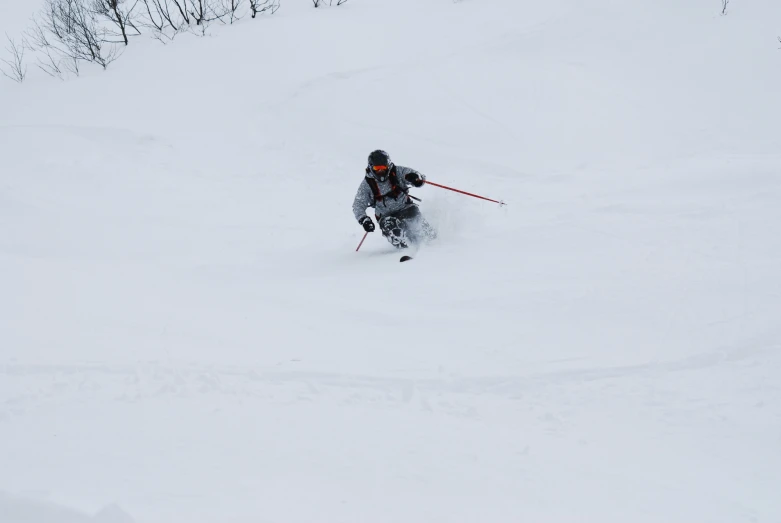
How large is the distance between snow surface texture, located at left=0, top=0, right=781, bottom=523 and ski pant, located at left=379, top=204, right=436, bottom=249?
220 millimetres

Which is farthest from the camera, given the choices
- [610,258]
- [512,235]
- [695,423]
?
[512,235]

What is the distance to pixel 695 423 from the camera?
11.1ft

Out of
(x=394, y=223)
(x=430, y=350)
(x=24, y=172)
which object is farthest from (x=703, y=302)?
(x=24, y=172)

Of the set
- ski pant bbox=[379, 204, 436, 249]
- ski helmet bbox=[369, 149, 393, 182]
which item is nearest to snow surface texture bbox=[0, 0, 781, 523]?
ski pant bbox=[379, 204, 436, 249]

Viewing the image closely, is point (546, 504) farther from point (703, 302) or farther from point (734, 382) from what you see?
point (703, 302)

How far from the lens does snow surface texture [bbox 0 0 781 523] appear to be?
2891 millimetres

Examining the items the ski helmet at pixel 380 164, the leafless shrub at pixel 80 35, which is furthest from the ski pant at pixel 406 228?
the leafless shrub at pixel 80 35

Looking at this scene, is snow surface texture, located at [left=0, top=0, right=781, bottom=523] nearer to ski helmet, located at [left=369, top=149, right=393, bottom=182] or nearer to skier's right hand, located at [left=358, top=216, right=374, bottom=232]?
skier's right hand, located at [left=358, top=216, right=374, bottom=232]

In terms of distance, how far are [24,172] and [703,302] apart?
9954mm

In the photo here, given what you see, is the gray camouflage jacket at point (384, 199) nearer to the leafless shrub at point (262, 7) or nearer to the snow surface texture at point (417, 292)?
the snow surface texture at point (417, 292)

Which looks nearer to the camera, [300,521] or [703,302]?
[300,521]

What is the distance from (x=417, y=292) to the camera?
560 cm

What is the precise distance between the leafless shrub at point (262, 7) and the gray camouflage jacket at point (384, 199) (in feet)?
35.2

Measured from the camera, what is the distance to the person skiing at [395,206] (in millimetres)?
7094
